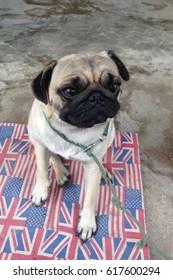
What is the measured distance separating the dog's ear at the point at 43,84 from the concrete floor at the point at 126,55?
947 mm

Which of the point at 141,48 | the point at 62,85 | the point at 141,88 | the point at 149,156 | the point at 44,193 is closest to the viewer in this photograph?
the point at 62,85

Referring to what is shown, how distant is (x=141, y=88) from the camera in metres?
3.12

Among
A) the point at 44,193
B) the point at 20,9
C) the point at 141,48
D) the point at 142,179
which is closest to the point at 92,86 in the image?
the point at 44,193

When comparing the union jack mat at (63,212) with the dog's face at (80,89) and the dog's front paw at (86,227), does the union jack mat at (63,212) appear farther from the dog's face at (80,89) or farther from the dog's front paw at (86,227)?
the dog's face at (80,89)

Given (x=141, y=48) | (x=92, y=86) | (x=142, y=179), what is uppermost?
(x=92, y=86)

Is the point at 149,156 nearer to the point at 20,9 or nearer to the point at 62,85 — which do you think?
the point at 62,85

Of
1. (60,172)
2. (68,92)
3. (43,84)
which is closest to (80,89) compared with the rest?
(68,92)

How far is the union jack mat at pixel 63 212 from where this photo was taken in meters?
1.84

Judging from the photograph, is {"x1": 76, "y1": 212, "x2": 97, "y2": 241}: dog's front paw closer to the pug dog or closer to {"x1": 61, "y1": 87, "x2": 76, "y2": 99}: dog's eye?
the pug dog

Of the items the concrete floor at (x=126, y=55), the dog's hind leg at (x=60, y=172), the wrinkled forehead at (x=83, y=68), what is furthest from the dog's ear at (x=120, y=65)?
the concrete floor at (x=126, y=55)

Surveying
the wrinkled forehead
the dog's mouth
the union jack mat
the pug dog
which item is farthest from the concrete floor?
the wrinkled forehead
